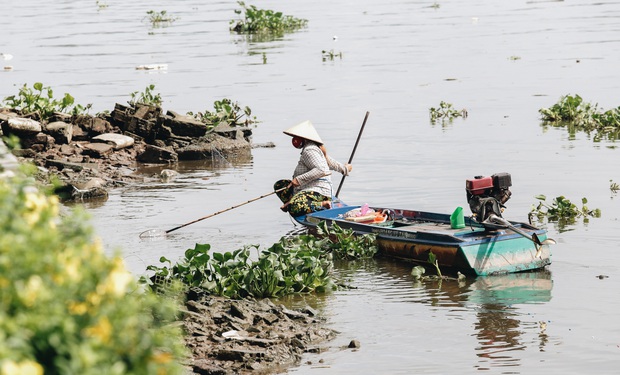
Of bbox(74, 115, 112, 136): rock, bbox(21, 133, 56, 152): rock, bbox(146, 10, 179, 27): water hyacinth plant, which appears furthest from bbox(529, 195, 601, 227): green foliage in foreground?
bbox(146, 10, 179, 27): water hyacinth plant

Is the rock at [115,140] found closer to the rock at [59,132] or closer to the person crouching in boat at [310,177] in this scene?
the rock at [59,132]

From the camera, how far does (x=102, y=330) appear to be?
138 inches

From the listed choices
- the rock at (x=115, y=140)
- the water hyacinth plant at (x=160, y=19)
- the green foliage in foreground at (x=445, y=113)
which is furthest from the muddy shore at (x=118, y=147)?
the water hyacinth plant at (x=160, y=19)

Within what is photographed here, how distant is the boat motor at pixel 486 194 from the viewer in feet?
36.8

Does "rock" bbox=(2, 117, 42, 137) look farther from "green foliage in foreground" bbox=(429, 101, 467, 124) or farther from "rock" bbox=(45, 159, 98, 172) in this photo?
"green foliage in foreground" bbox=(429, 101, 467, 124)

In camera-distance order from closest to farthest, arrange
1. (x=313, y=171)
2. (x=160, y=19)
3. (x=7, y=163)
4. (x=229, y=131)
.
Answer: (x=7, y=163) → (x=313, y=171) → (x=229, y=131) → (x=160, y=19)

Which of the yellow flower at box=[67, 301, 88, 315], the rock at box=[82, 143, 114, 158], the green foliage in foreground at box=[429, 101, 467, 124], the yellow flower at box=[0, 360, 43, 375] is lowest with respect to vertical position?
the rock at box=[82, 143, 114, 158]

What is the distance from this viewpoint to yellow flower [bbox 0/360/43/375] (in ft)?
10.5

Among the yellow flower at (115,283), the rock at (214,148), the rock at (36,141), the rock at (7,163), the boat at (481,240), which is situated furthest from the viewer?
the rock at (214,148)

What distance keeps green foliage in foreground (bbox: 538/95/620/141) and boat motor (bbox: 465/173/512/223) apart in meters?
8.82

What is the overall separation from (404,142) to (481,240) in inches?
362

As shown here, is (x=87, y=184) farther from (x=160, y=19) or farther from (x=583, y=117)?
(x=160, y=19)

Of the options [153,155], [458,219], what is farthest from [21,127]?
[458,219]

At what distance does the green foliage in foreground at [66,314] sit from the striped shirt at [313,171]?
31.0 feet
